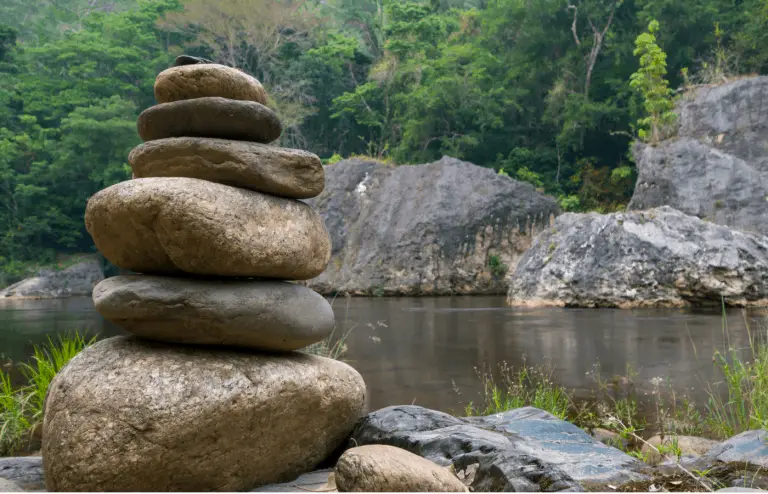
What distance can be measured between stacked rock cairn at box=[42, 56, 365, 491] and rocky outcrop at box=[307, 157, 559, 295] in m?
17.3

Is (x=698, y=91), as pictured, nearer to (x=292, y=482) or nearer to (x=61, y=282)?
(x=292, y=482)

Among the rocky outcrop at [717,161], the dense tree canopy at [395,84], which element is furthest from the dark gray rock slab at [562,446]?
the dense tree canopy at [395,84]

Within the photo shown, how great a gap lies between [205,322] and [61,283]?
28.4 meters

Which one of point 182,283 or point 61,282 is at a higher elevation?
point 182,283

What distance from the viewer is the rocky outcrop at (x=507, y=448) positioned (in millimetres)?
3184

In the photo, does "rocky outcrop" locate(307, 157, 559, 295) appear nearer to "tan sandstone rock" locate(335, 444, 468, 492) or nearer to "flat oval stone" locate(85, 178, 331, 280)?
"flat oval stone" locate(85, 178, 331, 280)

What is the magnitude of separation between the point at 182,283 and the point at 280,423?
96 cm

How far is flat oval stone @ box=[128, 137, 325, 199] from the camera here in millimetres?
3809

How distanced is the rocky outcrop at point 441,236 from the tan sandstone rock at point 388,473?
18183 millimetres

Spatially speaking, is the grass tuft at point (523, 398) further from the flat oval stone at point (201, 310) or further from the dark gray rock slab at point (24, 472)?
the dark gray rock slab at point (24, 472)

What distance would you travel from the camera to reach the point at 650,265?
15195mm

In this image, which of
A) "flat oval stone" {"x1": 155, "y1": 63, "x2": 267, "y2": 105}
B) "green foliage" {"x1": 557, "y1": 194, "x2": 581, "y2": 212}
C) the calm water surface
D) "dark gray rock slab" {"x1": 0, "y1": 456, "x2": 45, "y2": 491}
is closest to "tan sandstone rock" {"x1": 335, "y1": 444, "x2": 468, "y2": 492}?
"dark gray rock slab" {"x1": 0, "y1": 456, "x2": 45, "y2": 491}

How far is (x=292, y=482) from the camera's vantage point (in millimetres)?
3693

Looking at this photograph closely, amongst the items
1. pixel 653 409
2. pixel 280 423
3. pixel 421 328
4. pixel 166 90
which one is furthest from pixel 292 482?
pixel 421 328
